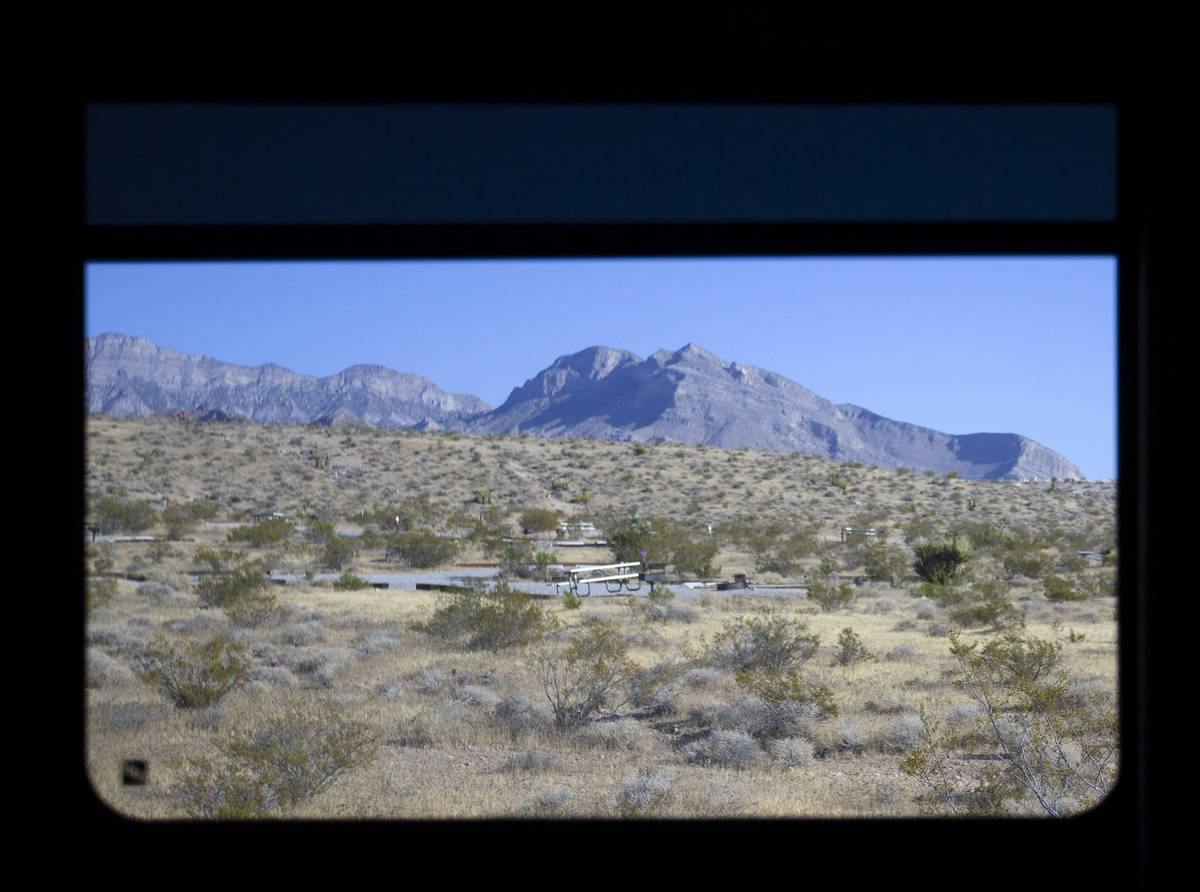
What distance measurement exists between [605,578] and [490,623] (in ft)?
20.1

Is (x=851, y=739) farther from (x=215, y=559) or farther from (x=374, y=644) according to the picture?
(x=215, y=559)

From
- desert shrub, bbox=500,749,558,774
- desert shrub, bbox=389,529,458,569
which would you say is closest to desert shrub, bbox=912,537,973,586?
desert shrub, bbox=389,529,458,569

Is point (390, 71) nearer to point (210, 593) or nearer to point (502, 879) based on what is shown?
point (502, 879)

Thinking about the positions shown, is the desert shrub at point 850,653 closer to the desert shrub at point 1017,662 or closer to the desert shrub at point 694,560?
the desert shrub at point 1017,662

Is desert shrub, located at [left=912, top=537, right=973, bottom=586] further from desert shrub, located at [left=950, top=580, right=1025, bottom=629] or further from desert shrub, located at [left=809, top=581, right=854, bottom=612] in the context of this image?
desert shrub, located at [left=950, top=580, right=1025, bottom=629]

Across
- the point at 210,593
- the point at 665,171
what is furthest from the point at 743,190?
the point at 210,593

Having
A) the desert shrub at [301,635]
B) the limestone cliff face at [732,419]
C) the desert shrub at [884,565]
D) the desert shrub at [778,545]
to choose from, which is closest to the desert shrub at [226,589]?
the desert shrub at [301,635]

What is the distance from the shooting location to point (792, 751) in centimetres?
777

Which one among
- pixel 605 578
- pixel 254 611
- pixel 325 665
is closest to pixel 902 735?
pixel 325 665

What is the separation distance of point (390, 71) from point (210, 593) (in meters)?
14.5

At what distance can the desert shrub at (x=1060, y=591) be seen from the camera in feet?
52.8

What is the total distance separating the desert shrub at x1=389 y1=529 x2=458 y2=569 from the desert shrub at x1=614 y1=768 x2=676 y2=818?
15.8 metres

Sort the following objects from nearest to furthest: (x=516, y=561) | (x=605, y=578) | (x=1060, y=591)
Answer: (x=1060, y=591) → (x=605, y=578) → (x=516, y=561)

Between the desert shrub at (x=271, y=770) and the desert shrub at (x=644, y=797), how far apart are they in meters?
1.98
